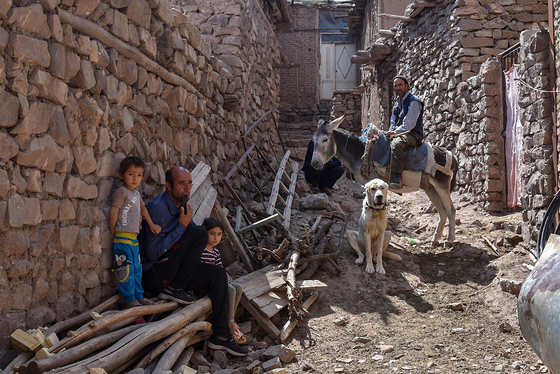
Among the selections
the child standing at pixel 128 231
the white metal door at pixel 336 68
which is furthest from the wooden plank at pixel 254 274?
the white metal door at pixel 336 68

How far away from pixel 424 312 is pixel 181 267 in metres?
2.54

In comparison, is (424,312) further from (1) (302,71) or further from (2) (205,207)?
(1) (302,71)

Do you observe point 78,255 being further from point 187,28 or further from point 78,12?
point 187,28

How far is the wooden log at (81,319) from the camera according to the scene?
313cm

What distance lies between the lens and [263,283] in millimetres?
4926

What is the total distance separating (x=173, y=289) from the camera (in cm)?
413

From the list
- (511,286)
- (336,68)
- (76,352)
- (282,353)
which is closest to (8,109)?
(76,352)

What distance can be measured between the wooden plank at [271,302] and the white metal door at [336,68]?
16185 millimetres

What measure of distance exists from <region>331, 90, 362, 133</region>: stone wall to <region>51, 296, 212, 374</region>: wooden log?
13970 mm

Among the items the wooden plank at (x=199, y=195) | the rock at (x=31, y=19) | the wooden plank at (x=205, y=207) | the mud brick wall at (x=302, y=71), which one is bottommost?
the wooden plank at (x=205, y=207)

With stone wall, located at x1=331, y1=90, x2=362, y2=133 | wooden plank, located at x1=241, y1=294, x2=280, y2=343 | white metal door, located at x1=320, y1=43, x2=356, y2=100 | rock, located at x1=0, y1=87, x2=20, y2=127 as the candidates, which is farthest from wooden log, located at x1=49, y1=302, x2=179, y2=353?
white metal door, located at x1=320, y1=43, x2=356, y2=100

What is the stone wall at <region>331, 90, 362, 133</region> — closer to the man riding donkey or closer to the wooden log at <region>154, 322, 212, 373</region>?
the man riding donkey

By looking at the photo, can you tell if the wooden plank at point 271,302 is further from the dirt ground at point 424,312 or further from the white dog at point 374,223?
the white dog at point 374,223

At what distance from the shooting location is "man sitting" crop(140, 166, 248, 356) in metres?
4.04
